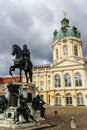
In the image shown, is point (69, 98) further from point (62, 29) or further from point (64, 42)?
point (62, 29)

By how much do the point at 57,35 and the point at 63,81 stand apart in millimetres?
16973

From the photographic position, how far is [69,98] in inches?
1764

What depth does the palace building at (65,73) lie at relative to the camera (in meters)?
44.2

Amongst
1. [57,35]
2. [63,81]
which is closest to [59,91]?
[63,81]

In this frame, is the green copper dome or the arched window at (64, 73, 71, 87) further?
the green copper dome

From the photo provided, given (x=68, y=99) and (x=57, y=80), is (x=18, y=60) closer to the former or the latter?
(x=68, y=99)

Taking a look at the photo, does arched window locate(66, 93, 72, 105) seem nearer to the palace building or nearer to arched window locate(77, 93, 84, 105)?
the palace building

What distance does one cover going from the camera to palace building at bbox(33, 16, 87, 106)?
44.2m

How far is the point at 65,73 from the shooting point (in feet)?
152

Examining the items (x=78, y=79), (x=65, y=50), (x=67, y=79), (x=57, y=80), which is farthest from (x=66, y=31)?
(x=78, y=79)

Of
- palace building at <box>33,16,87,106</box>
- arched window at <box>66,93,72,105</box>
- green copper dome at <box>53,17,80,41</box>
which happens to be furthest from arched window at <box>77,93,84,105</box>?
green copper dome at <box>53,17,80,41</box>

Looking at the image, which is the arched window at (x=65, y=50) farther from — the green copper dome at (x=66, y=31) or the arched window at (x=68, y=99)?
the arched window at (x=68, y=99)

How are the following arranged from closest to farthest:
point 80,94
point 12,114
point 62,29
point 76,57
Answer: point 12,114 < point 80,94 < point 76,57 < point 62,29

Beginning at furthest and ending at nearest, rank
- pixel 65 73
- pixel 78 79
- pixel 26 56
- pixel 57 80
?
A: pixel 57 80
pixel 65 73
pixel 78 79
pixel 26 56
